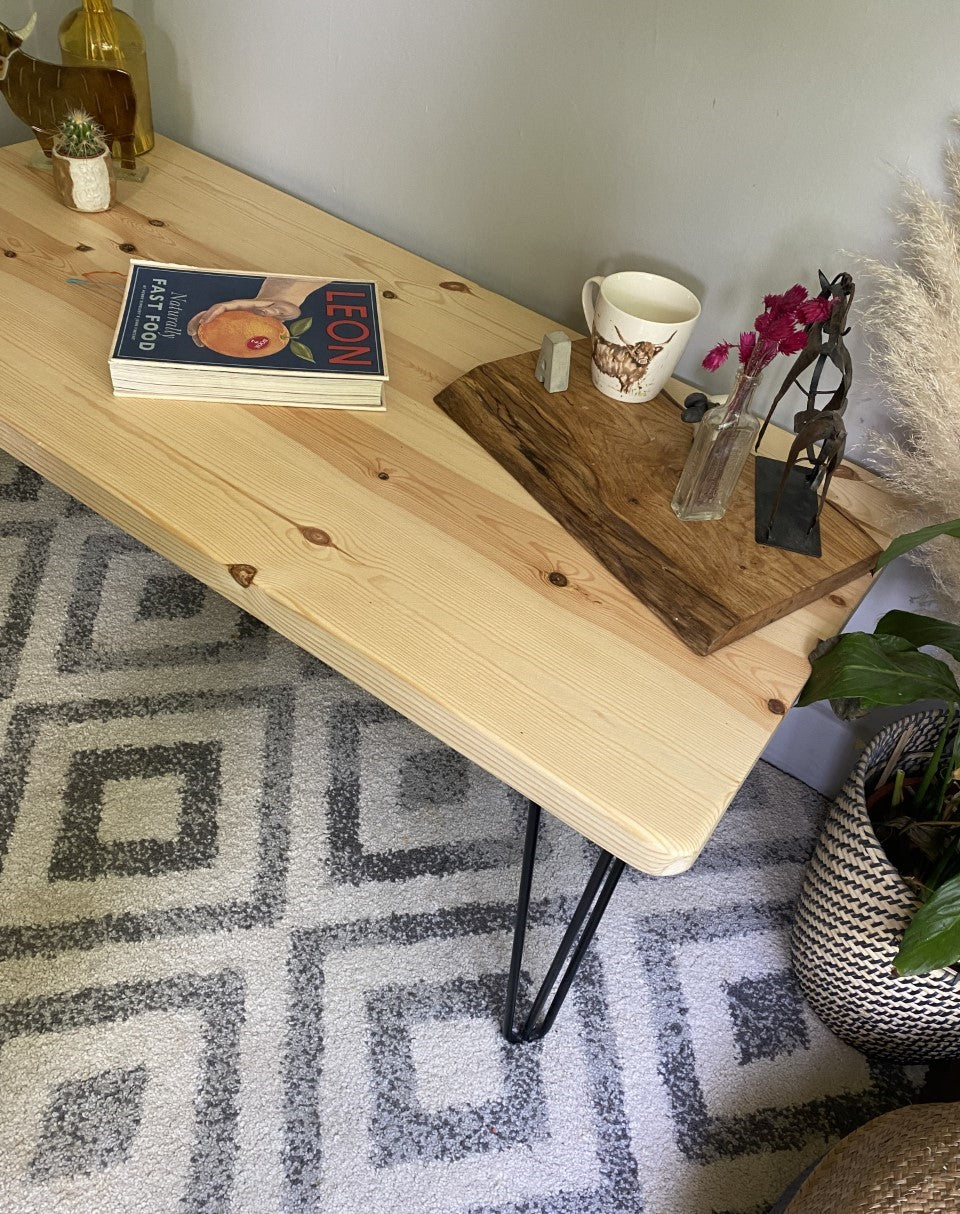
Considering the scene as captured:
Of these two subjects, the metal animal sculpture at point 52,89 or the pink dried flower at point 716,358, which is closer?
the pink dried flower at point 716,358

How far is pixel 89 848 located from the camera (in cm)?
110

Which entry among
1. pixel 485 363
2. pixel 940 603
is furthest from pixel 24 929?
pixel 940 603

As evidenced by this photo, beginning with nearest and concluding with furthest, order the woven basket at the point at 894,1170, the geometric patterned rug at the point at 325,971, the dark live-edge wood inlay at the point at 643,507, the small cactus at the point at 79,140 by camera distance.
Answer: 1. the woven basket at the point at 894,1170
2. the dark live-edge wood inlay at the point at 643,507
3. the geometric patterned rug at the point at 325,971
4. the small cactus at the point at 79,140

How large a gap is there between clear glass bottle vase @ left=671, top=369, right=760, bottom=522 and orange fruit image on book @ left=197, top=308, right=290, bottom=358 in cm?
43

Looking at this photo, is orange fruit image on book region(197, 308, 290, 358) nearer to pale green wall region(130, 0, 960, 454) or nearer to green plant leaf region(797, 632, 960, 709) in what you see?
pale green wall region(130, 0, 960, 454)

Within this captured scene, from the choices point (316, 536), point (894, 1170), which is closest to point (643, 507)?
point (316, 536)

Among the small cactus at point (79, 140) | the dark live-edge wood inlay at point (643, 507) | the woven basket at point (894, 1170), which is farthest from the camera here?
the small cactus at point (79, 140)

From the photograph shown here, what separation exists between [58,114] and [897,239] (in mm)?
988

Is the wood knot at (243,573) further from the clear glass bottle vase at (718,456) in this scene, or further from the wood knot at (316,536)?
the clear glass bottle vase at (718,456)

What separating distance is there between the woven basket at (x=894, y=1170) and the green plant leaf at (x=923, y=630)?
0.38 metres

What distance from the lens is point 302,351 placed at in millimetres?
986

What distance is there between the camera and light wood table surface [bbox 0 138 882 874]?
0.71 m

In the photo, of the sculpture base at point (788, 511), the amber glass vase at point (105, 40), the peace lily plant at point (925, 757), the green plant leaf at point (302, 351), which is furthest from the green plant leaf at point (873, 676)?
the amber glass vase at point (105, 40)

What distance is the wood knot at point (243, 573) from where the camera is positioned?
793 mm
